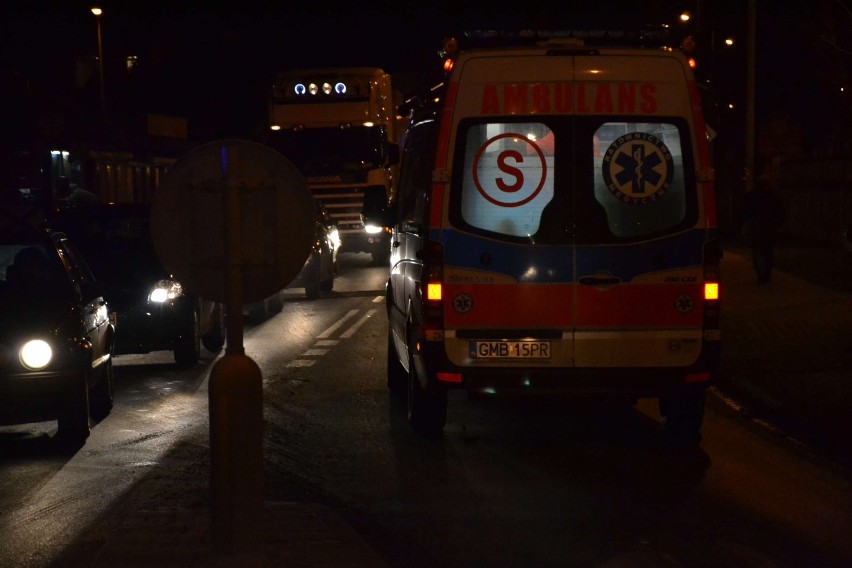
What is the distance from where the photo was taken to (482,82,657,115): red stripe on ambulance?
823cm

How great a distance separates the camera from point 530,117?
8.27 m

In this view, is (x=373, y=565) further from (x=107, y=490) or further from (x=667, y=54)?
(x=667, y=54)

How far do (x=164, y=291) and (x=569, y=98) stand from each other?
608cm

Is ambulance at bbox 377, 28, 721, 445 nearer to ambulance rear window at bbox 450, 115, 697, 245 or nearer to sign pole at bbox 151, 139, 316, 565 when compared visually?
ambulance rear window at bbox 450, 115, 697, 245

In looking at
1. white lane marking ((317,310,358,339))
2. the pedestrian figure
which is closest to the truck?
the pedestrian figure

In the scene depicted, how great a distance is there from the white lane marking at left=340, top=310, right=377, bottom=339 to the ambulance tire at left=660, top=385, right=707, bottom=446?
23.6 ft

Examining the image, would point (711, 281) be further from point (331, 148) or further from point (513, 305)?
point (331, 148)

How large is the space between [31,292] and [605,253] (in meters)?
4.05

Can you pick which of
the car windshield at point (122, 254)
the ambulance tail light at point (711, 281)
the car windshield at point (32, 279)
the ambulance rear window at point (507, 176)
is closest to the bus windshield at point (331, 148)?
the car windshield at point (122, 254)

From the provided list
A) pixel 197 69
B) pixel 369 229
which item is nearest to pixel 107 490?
pixel 369 229

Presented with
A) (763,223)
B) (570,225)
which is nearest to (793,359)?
(570,225)

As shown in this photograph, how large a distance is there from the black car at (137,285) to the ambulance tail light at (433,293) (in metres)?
4.78

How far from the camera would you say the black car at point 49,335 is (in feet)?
28.3

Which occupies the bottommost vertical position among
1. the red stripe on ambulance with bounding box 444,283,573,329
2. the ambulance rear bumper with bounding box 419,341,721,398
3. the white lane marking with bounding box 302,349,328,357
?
the white lane marking with bounding box 302,349,328,357
